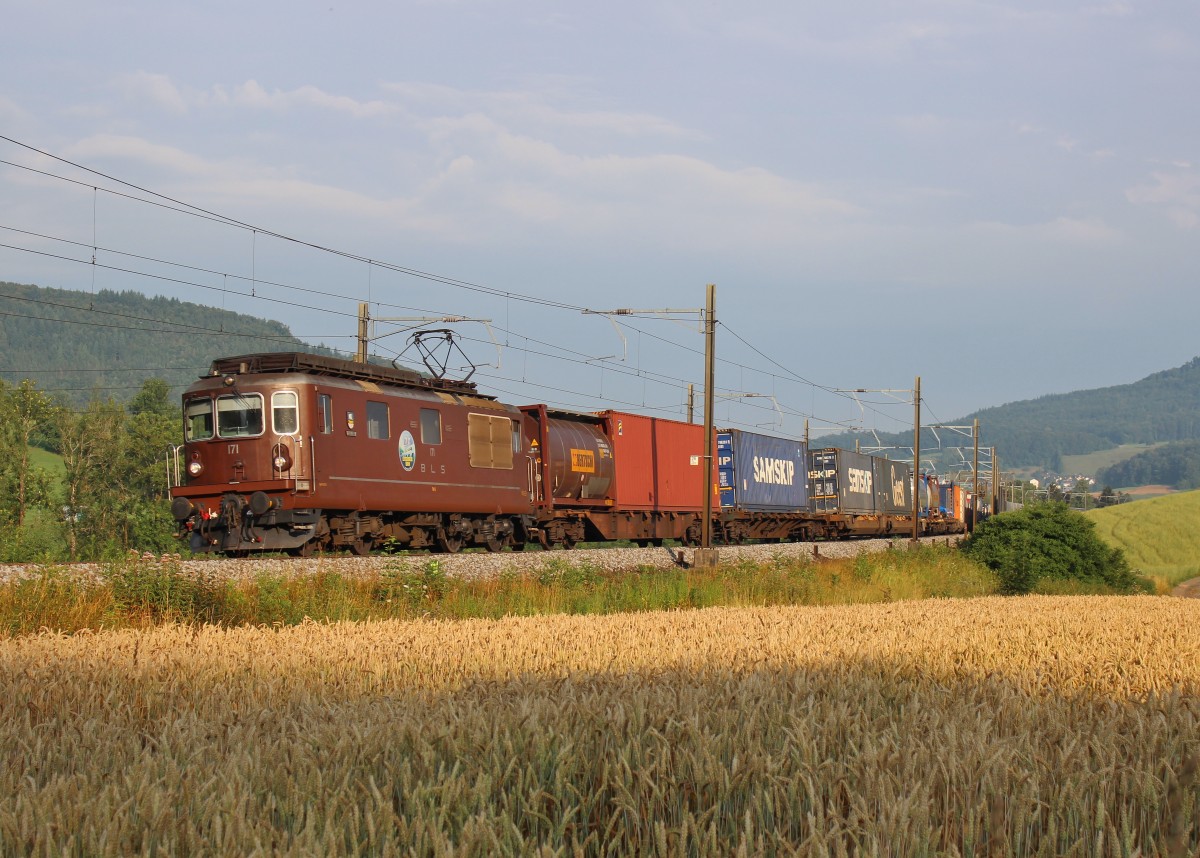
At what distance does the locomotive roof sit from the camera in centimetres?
2408

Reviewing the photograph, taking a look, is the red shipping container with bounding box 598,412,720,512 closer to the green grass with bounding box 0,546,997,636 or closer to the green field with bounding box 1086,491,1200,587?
the green grass with bounding box 0,546,997,636

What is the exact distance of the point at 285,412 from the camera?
23.5m

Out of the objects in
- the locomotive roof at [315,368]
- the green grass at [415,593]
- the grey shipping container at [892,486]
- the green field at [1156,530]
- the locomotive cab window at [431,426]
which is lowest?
the green field at [1156,530]

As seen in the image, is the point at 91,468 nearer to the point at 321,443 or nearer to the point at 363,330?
the point at 363,330

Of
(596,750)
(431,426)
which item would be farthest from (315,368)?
(596,750)

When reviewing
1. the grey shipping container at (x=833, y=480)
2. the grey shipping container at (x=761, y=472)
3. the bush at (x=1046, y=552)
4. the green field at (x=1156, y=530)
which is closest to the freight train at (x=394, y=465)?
the grey shipping container at (x=761, y=472)

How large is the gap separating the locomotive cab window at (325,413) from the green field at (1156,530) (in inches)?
2014

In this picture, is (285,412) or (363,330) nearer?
(285,412)

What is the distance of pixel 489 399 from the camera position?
29.5 metres

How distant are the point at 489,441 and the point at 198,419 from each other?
23.8 feet

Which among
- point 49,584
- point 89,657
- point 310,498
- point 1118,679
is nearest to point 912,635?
point 1118,679

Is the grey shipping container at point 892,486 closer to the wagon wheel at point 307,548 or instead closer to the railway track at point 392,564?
the railway track at point 392,564

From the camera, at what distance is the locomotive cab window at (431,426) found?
26344 mm

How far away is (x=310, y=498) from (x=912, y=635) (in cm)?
1647
